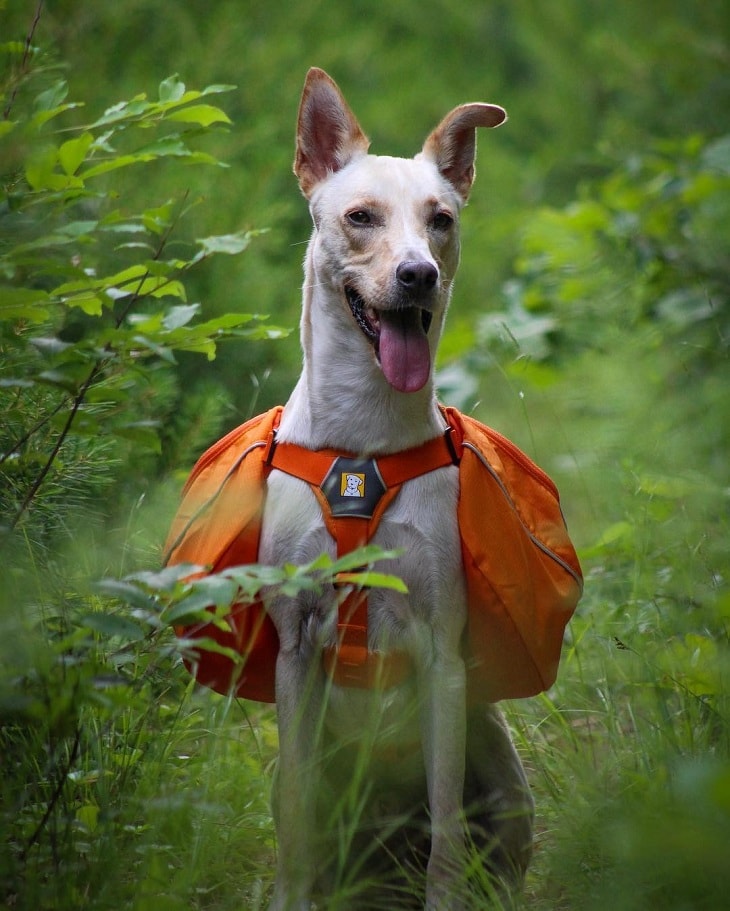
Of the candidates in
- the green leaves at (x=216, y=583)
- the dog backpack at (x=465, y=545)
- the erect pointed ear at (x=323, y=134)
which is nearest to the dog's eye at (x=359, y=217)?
the erect pointed ear at (x=323, y=134)

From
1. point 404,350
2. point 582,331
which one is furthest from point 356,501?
point 582,331

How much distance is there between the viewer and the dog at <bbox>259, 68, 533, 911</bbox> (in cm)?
280

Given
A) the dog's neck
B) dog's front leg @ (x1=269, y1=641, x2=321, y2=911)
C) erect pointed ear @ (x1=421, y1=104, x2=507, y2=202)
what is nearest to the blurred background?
dog's front leg @ (x1=269, y1=641, x2=321, y2=911)

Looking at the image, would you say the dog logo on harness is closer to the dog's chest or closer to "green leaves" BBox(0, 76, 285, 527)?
the dog's chest

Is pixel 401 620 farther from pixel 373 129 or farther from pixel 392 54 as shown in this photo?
pixel 392 54

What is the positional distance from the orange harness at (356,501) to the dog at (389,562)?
3cm

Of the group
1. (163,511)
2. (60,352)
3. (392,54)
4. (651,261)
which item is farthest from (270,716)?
(392,54)

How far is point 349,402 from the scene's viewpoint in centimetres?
299

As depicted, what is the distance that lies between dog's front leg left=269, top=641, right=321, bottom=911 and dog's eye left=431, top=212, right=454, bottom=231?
4.10 feet

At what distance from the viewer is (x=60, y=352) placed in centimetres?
224

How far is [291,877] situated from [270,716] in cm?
134

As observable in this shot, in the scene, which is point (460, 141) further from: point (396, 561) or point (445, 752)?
point (445, 752)

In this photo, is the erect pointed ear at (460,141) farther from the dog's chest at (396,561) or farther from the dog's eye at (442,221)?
the dog's chest at (396,561)

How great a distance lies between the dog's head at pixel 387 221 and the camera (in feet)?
9.48
